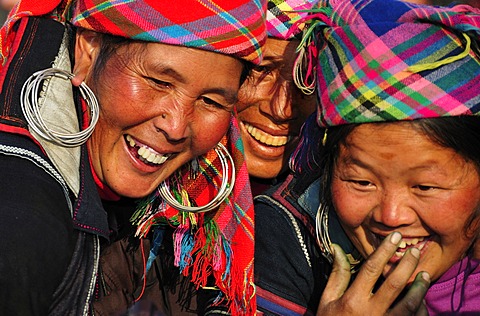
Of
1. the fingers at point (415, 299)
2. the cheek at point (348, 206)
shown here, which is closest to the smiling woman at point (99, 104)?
the cheek at point (348, 206)

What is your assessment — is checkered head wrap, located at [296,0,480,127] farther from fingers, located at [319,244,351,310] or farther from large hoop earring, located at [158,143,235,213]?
large hoop earring, located at [158,143,235,213]

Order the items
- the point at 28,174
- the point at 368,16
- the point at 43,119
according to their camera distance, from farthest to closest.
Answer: the point at 368,16
the point at 43,119
the point at 28,174

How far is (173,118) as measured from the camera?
3.18m

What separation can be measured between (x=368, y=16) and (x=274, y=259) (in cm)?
119

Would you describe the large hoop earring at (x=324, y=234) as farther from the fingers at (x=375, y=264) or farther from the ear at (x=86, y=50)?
the ear at (x=86, y=50)

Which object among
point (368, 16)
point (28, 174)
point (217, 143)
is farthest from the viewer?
point (217, 143)

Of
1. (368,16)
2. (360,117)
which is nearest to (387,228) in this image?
(360,117)

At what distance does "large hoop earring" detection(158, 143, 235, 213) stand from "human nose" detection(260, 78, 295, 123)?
433 mm

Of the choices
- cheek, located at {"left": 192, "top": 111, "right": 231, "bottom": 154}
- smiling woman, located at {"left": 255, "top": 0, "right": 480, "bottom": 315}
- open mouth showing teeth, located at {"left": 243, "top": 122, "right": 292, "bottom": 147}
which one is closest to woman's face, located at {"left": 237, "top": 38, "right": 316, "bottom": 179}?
open mouth showing teeth, located at {"left": 243, "top": 122, "right": 292, "bottom": 147}

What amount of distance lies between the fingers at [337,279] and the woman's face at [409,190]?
0.70 ft

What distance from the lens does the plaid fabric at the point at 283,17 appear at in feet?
12.7

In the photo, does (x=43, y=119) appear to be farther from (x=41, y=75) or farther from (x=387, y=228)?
(x=387, y=228)

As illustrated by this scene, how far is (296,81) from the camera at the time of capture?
358 cm

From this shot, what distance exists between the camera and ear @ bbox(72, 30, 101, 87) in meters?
3.23
